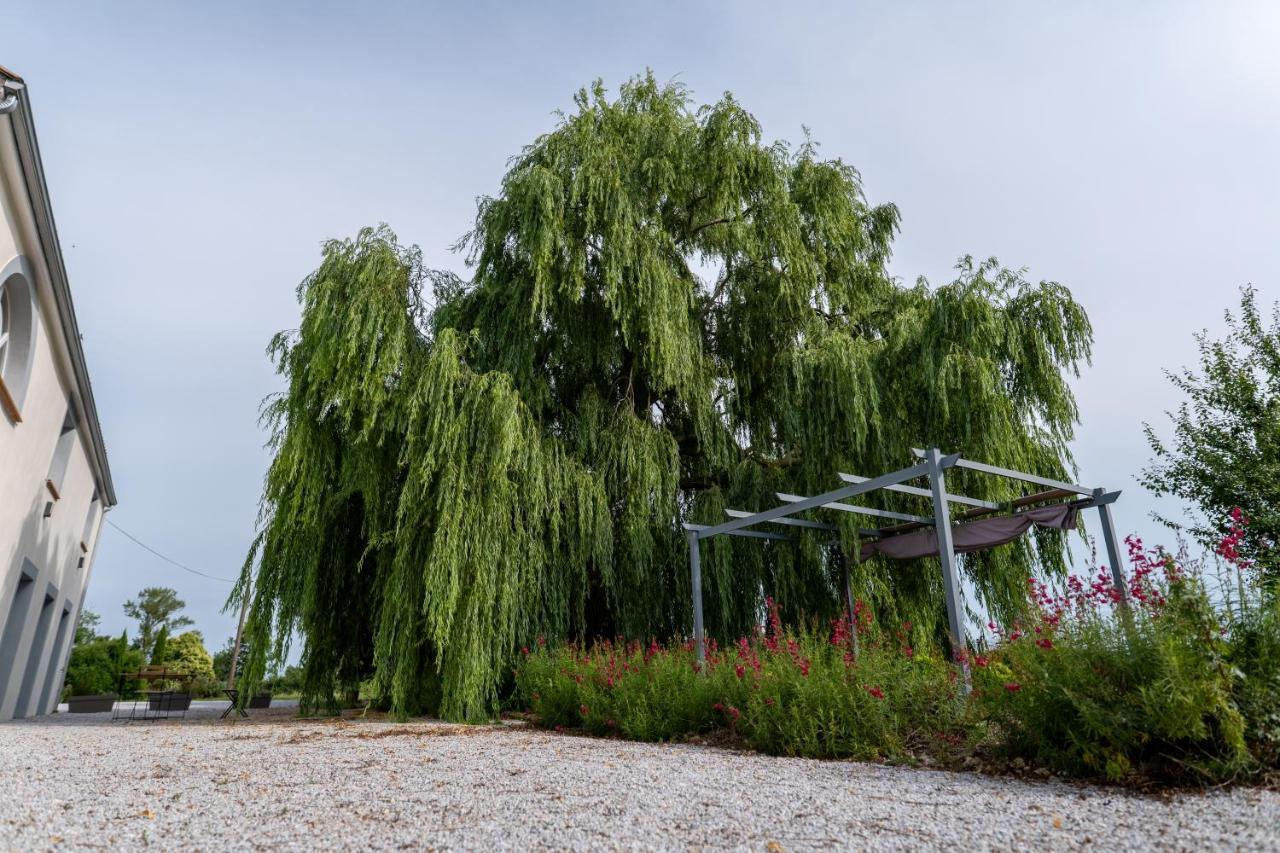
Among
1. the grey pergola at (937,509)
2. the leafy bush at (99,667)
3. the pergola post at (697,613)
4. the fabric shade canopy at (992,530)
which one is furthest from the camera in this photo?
the leafy bush at (99,667)

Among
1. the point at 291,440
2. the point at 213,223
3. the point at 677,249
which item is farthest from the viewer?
the point at 677,249

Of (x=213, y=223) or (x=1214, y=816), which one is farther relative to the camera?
(x=213, y=223)

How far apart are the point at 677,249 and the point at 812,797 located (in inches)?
322

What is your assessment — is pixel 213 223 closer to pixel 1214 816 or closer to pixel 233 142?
pixel 233 142

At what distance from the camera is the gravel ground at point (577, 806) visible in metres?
2.61

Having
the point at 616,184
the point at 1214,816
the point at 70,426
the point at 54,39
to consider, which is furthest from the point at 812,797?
the point at 70,426

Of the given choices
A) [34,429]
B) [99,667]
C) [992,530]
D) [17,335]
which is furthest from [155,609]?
[992,530]

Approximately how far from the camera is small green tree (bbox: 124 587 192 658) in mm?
39469

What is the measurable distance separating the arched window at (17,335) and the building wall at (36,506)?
14cm

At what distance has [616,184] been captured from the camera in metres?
9.27

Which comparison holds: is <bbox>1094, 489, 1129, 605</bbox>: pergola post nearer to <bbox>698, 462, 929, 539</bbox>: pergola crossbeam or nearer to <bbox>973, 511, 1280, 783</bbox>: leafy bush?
<bbox>698, 462, 929, 539</bbox>: pergola crossbeam

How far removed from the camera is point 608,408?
31.2 feet

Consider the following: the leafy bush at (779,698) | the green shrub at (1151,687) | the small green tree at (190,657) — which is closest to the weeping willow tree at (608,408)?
the leafy bush at (779,698)

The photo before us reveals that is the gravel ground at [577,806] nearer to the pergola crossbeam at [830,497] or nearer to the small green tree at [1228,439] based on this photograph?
the pergola crossbeam at [830,497]
